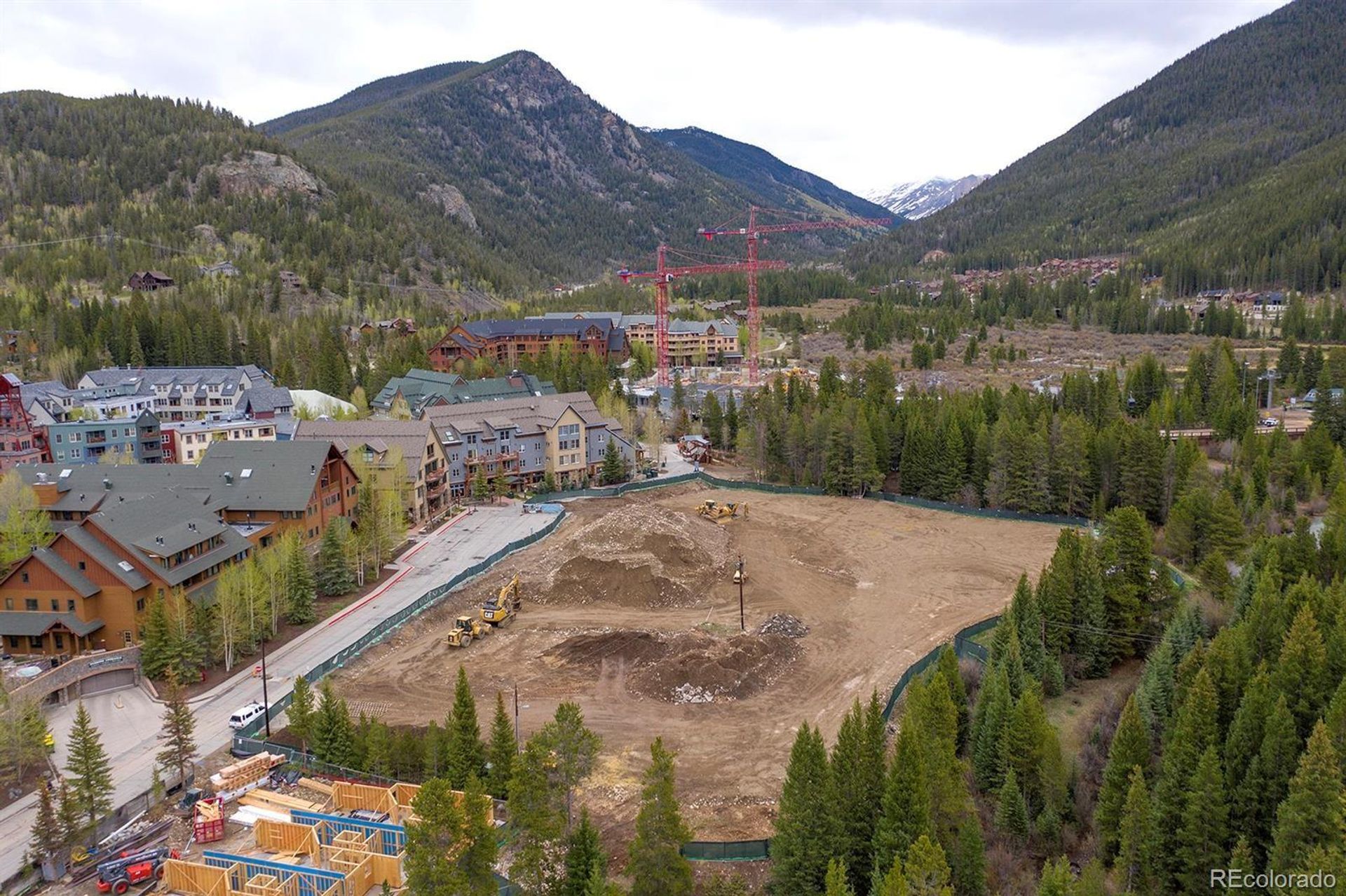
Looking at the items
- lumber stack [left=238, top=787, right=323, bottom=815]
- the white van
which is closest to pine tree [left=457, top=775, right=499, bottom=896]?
lumber stack [left=238, top=787, right=323, bottom=815]

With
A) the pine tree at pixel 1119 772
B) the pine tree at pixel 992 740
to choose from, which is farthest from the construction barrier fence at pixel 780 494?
the pine tree at pixel 1119 772

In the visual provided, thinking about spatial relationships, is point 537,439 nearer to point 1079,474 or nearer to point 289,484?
point 289,484

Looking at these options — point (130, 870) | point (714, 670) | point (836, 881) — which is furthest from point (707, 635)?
point (130, 870)

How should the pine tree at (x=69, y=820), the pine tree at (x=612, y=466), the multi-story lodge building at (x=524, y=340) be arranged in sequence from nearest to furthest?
the pine tree at (x=69, y=820)
the pine tree at (x=612, y=466)
the multi-story lodge building at (x=524, y=340)

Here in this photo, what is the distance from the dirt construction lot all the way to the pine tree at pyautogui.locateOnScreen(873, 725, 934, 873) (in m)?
5.68

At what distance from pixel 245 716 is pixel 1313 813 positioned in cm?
3382

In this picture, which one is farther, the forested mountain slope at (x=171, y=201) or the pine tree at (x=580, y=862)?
the forested mountain slope at (x=171, y=201)

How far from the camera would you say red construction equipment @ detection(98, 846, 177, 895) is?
25.2 meters

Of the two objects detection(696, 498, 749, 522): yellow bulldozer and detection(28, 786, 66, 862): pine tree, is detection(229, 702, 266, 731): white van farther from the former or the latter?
detection(696, 498, 749, 522): yellow bulldozer

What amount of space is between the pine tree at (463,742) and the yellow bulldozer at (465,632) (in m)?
15.0

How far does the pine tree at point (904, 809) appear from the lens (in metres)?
24.3

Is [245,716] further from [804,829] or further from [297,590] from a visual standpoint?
[804,829]

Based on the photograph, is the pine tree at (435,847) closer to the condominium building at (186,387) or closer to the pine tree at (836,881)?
the pine tree at (836,881)

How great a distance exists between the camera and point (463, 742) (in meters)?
28.8
